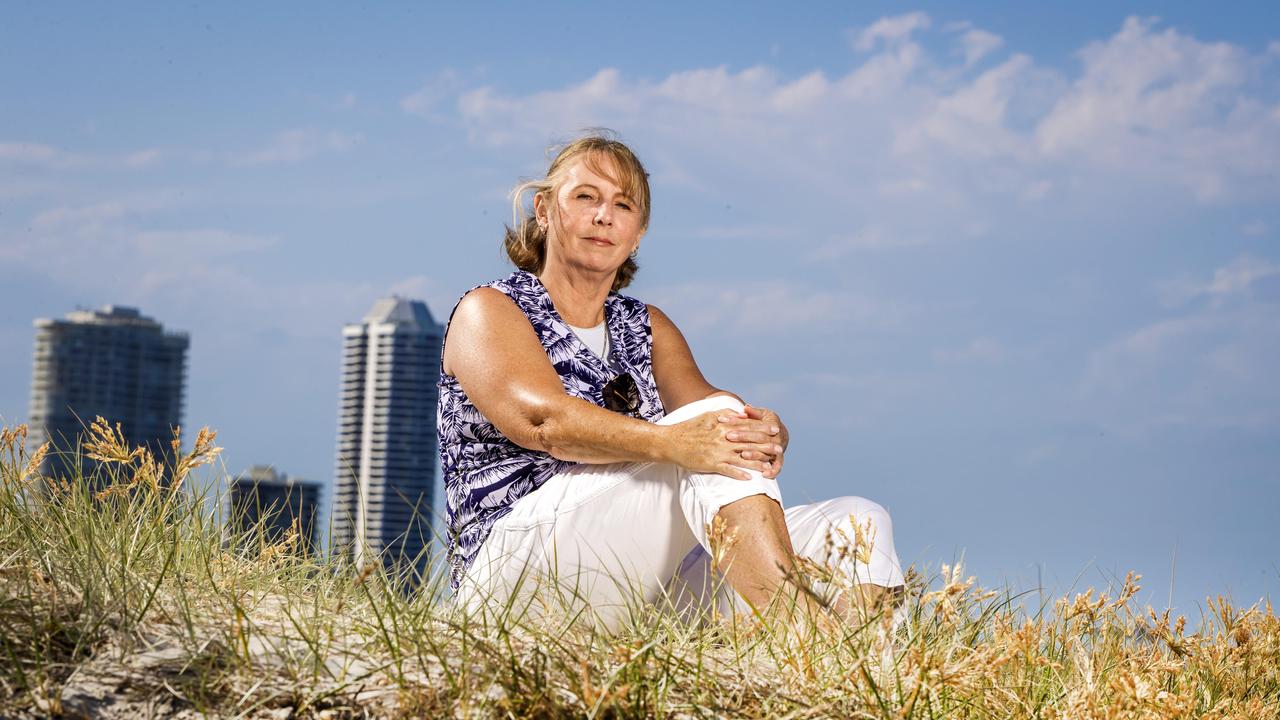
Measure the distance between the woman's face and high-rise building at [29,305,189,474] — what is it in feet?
384

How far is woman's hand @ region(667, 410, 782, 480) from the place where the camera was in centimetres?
330

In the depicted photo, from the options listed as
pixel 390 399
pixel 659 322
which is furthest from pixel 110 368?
pixel 659 322

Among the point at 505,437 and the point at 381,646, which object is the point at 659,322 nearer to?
the point at 505,437

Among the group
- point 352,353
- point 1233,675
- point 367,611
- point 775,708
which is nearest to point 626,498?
point 367,611

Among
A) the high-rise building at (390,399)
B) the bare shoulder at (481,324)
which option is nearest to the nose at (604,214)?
the bare shoulder at (481,324)

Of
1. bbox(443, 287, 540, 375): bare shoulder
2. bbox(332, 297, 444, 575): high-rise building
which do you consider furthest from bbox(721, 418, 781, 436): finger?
bbox(332, 297, 444, 575): high-rise building

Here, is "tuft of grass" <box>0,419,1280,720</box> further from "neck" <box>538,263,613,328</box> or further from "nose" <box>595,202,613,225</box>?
"nose" <box>595,202,613,225</box>

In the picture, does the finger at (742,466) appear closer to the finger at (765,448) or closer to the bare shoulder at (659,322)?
the finger at (765,448)

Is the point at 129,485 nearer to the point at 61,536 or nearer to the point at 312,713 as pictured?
the point at 61,536

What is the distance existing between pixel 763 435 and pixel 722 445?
0.42 ft

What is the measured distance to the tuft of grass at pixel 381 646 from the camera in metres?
2.34

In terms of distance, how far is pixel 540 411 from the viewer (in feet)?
11.9

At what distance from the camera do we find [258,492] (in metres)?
4.14

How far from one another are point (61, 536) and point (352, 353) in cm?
12408
